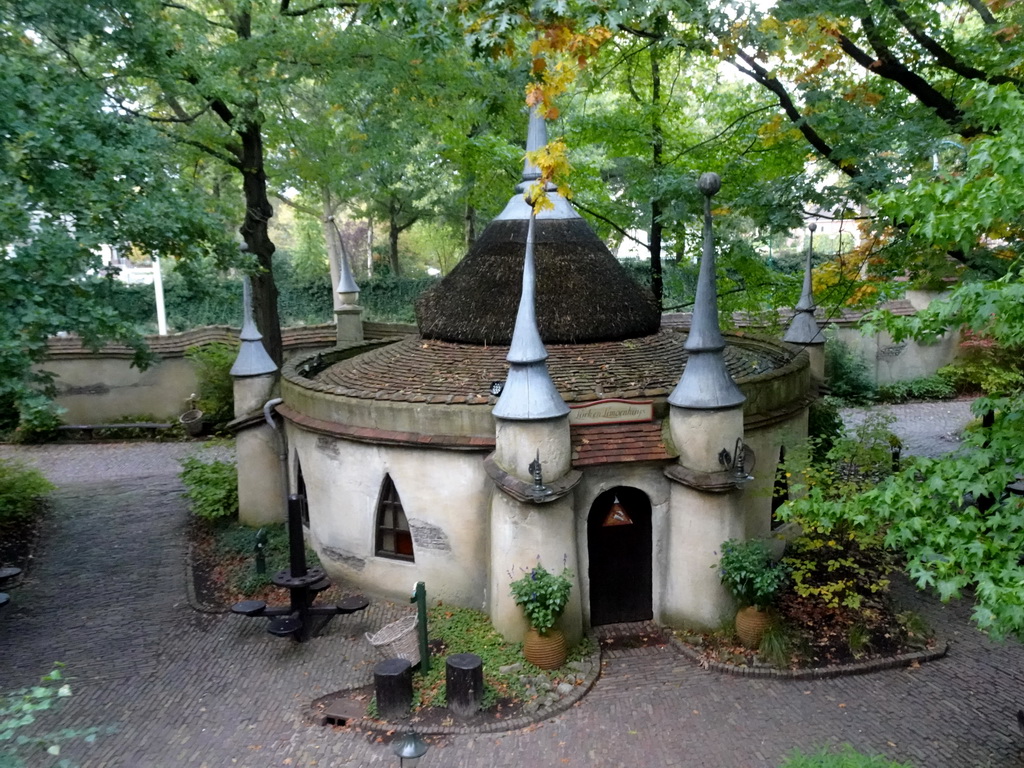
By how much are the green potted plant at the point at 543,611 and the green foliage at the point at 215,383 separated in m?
16.4

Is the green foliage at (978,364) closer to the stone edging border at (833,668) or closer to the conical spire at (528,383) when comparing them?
the stone edging border at (833,668)

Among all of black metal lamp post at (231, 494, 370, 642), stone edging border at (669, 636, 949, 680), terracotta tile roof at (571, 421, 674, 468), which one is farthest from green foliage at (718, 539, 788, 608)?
black metal lamp post at (231, 494, 370, 642)

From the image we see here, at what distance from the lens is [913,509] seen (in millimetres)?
7293

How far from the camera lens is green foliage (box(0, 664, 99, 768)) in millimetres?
5242

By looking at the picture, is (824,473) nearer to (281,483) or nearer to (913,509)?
(913,509)

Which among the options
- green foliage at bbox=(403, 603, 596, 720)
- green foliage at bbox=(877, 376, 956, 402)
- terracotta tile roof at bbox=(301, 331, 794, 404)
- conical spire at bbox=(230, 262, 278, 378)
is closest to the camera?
green foliage at bbox=(403, 603, 596, 720)

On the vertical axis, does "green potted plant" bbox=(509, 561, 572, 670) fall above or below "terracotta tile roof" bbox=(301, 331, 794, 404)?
below

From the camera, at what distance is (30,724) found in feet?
33.6

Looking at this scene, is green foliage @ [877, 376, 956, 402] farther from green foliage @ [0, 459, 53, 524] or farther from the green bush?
green foliage @ [0, 459, 53, 524]

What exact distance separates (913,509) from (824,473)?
175 inches

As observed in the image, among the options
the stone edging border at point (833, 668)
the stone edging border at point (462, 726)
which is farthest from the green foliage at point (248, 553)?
the stone edging border at point (833, 668)

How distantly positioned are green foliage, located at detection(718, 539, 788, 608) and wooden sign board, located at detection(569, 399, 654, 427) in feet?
7.71

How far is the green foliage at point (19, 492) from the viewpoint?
57.9 feet

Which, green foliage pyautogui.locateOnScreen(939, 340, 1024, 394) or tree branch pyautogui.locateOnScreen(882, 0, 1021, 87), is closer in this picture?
tree branch pyautogui.locateOnScreen(882, 0, 1021, 87)
